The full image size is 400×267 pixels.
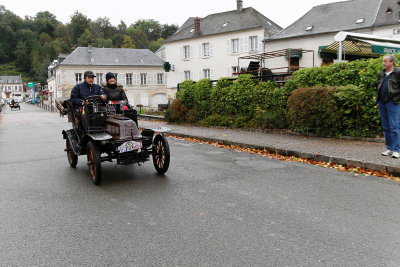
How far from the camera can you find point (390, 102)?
6957 mm

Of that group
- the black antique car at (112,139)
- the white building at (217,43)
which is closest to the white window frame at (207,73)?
the white building at (217,43)

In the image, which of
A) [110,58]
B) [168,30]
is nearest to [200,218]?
[110,58]

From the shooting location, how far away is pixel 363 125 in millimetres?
9195

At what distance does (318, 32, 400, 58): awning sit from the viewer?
478 inches

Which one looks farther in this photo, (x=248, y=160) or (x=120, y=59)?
(x=120, y=59)

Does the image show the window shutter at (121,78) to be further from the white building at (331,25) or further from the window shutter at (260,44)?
the white building at (331,25)

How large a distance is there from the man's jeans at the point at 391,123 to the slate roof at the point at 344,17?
74.8 ft

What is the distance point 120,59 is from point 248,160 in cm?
5200

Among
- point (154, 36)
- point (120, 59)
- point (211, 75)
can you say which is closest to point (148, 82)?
point (120, 59)

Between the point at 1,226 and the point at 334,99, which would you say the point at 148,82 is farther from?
the point at 1,226

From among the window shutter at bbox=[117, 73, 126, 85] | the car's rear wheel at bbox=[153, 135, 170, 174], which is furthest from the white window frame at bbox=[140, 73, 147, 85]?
the car's rear wheel at bbox=[153, 135, 170, 174]

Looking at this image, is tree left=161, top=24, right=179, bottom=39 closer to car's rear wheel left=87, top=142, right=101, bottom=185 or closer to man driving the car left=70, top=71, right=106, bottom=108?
man driving the car left=70, top=71, right=106, bottom=108

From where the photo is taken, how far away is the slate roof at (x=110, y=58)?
54000 mm

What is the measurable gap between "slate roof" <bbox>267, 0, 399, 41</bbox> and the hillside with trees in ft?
230
